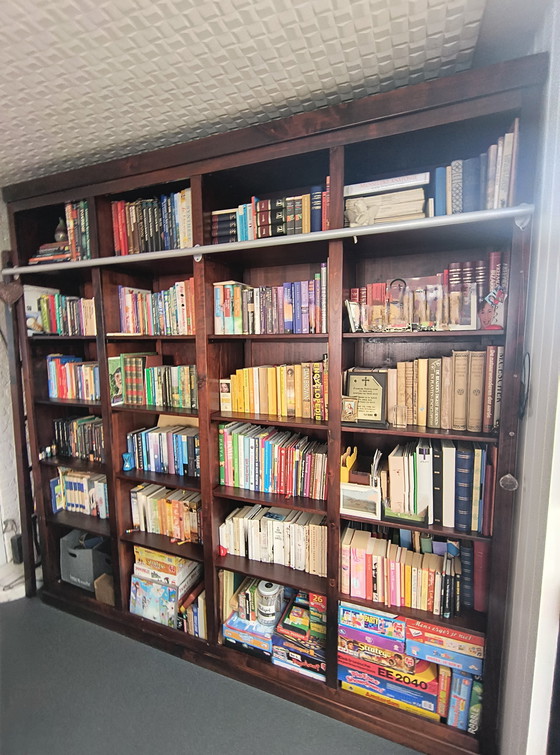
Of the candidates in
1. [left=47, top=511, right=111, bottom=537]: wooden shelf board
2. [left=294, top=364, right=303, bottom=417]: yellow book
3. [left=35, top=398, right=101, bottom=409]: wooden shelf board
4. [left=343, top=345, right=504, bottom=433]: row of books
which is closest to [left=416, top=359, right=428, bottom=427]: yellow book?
[left=343, top=345, right=504, bottom=433]: row of books

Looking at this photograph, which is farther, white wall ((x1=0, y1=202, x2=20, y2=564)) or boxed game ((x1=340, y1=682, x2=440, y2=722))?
white wall ((x1=0, y1=202, x2=20, y2=564))

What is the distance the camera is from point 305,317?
1.33 metres

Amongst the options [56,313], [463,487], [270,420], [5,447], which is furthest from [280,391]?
[5,447]

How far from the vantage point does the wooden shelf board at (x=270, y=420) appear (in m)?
1.28

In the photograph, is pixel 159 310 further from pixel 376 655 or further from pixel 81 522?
pixel 376 655

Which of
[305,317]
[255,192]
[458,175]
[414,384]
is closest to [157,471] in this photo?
[305,317]

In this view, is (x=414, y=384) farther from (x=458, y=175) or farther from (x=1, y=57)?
(x=1, y=57)

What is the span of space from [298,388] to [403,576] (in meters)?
0.85

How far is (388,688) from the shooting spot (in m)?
1.31

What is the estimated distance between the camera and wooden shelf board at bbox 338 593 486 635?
1165 millimetres

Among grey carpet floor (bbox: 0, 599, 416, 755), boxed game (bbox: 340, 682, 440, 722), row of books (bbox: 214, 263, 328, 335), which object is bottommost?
grey carpet floor (bbox: 0, 599, 416, 755)

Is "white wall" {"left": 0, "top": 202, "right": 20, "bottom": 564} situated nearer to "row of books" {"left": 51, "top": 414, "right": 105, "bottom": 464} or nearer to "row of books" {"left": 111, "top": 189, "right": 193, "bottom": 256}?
"row of books" {"left": 51, "top": 414, "right": 105, "bottom": 464}

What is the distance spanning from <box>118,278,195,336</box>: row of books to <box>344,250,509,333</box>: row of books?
2.48 feet

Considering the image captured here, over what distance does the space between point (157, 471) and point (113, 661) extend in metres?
0.95
